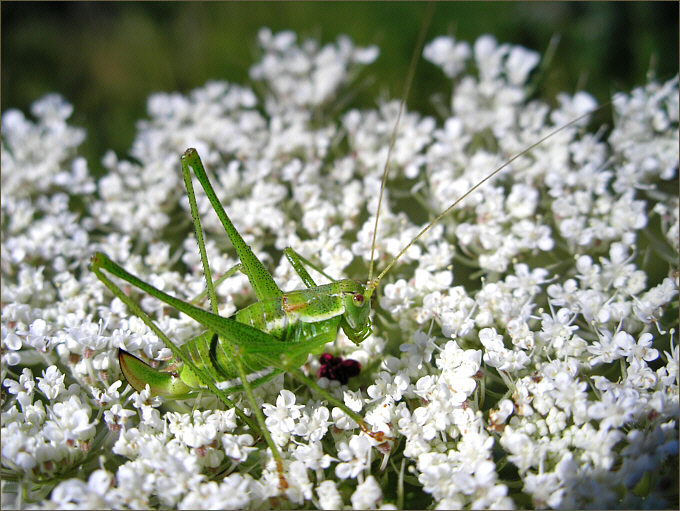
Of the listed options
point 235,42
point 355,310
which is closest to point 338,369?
point 355,310

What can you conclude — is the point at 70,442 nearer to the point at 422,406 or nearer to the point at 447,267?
the point at 422,406

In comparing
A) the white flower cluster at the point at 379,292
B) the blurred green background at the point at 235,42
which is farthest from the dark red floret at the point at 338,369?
the blurred green background at the point at 235,42

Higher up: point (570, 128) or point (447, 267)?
point (570, 128)

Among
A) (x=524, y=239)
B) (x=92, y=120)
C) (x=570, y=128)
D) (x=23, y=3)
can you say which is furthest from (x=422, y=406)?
(x=23, y=3)

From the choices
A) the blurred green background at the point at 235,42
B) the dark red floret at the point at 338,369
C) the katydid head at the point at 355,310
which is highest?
the blurred green background at the point at 235,42

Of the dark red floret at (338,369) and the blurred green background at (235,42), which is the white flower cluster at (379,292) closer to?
the dark red floret at (338,369)

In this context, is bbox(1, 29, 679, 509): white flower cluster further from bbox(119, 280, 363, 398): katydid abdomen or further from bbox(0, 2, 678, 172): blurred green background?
bbox(0, 2, 678, 172): blurred green background
